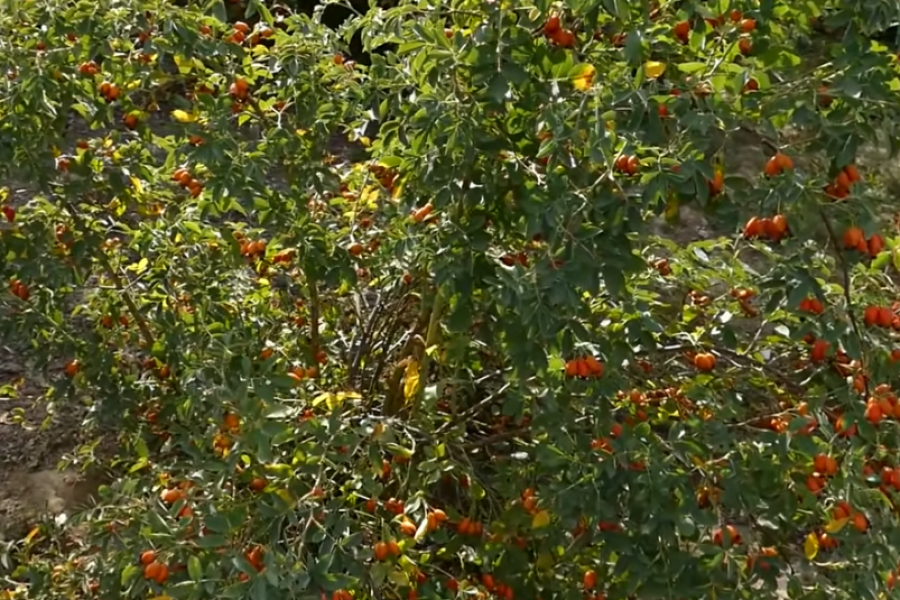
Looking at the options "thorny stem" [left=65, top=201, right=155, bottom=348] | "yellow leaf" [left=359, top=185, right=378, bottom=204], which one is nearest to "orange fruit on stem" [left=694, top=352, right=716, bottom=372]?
"yellow leaf" [left=359, top=185, right=378, bottom=204]

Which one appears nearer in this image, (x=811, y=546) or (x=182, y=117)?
(x=811, y=546)

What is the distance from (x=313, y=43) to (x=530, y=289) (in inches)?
27.8

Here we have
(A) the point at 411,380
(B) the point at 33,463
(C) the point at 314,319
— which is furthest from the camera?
(B) the point at 33,463

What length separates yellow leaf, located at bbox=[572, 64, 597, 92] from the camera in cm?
159

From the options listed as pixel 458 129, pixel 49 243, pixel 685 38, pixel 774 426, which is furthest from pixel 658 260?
pixel 49 243

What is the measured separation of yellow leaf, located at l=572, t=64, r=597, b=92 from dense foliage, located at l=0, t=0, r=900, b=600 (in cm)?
1

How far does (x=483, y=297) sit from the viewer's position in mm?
1792

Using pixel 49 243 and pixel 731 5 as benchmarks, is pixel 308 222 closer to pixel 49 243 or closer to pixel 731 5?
pixel 49 243

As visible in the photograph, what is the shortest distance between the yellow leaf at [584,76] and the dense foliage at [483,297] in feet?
0.04

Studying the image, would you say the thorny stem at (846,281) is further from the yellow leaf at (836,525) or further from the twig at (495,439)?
the twig at (495,439)

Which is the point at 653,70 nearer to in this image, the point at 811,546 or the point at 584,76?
the point at 584,76

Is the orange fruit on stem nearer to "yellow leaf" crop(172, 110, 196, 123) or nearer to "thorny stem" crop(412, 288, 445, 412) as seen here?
"thorny stem" crop(412, 288, 445, 412)

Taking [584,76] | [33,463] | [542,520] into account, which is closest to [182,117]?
[584,76]

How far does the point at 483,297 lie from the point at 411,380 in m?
0.38
